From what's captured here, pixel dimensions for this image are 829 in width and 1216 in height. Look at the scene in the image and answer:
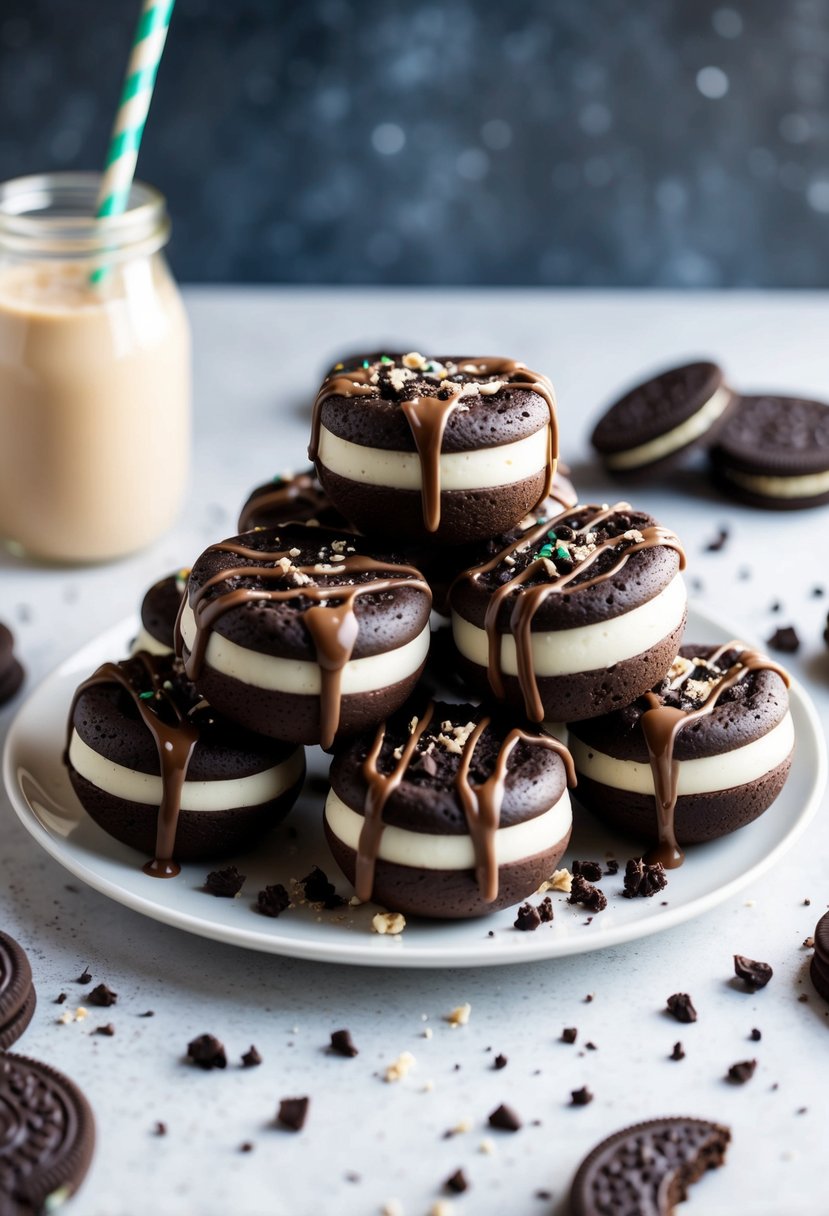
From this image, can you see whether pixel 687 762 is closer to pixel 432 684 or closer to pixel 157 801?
pixel 432 684

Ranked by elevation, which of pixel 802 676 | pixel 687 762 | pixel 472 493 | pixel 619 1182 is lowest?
pixel 802 676

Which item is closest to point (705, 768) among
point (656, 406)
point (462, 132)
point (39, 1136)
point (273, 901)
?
point (273, 901)

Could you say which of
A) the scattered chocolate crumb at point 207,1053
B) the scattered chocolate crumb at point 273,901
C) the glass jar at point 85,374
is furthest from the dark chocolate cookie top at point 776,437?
the scattered chocolate crumb at point 207,1053

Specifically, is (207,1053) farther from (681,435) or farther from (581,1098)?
(681,435)

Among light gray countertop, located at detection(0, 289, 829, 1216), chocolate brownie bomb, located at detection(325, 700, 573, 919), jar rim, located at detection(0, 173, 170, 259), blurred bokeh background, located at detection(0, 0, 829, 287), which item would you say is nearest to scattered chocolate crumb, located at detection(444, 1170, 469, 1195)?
light gray countertop, located at detection(0, 289, 829, 1216)

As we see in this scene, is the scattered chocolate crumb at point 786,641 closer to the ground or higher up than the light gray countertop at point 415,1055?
closer to the ground

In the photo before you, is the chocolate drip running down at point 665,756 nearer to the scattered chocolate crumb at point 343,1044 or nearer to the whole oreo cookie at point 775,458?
the scattered chocolate crumb at point 343,1044

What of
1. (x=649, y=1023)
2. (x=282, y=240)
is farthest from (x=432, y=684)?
(x=282, y=240)
